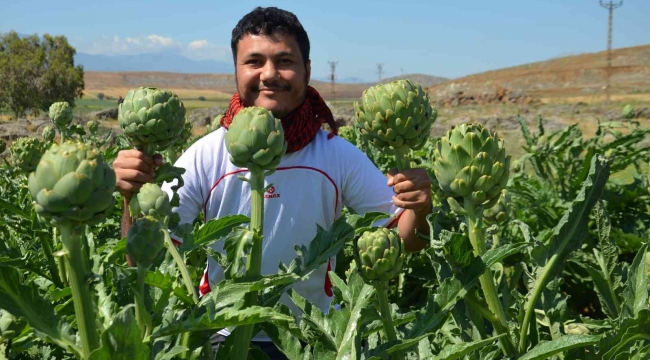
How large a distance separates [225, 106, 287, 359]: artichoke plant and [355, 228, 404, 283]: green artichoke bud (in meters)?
0.18

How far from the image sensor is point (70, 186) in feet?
2.80

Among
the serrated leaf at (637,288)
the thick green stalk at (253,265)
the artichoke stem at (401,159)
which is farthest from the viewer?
the artichoke stem at (401,159)

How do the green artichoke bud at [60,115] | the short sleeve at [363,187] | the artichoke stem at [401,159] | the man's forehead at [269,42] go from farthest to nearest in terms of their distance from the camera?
1. the green artichoke bud at [60,115]
2. the short sleeve at [363,187]
3. the man's forehead at [269,42]
4. the artichoke stem at [401,159]

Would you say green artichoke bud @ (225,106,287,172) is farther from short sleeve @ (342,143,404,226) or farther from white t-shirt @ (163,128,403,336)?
short sleeve @ (342,143,404,226)

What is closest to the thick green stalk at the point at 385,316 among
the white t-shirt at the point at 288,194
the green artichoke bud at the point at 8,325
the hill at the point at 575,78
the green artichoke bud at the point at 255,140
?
the green artichoke bud at the point at 255,140

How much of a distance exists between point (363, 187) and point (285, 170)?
10.2 inches

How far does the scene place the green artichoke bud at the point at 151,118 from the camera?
51.6 inches

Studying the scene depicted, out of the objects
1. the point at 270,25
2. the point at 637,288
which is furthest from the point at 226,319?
the point at 270,25

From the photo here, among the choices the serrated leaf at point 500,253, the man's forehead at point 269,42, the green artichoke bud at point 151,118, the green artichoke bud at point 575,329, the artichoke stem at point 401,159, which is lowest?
the green artichoke bud at point 575,329

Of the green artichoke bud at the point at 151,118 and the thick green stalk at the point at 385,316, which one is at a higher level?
the green artichoke bud at the point at 151,118

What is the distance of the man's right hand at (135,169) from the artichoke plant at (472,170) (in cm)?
58

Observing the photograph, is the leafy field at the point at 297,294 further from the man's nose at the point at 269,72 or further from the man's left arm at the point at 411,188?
the man's nose at the point at 269,72

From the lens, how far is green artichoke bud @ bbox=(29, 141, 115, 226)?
854mm

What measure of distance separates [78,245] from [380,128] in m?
0.71
